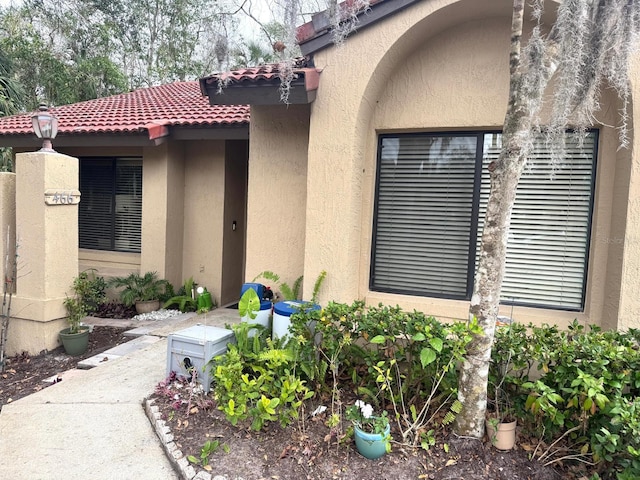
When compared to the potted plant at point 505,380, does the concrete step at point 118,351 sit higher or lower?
lower

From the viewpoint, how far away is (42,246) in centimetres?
568

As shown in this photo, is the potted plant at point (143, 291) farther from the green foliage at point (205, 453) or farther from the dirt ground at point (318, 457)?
the green foliage at point (205, 453)

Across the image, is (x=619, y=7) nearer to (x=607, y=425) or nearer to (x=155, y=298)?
(x=607, y=425)

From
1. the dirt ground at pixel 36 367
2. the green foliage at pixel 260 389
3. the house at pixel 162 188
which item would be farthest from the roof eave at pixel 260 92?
the dirt ground at pixel 36 367

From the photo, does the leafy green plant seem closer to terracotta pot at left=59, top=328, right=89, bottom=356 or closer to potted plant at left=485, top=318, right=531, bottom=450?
terracotta pot at left=59, top=328, right=89, bottom=356

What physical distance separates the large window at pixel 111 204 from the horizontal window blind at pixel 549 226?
7157mm

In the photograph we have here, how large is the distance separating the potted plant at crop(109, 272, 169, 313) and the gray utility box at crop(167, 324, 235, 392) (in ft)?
12.5

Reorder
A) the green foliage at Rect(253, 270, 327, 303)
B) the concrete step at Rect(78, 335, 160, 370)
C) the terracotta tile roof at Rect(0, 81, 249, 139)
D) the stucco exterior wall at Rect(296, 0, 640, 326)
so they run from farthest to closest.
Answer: the terracotta tile roof at Rect(0, 81, 249, 139), the green foliage at Rect(253, 270, 327, 303), the concrete step at Rect(78, 335, 160, 370), the stucco exterior wall at Rect(296, 0, 640, 326)

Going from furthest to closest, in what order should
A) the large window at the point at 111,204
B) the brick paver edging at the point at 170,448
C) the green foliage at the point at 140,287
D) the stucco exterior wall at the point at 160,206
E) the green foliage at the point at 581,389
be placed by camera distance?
the large window at the point at 111,204 < the stucco exterior wall at the point at 160,206 < the green foliage at the point at 140,287 < the brick paver edging at the point at 170,448 < the green foliage at the point at 581,389

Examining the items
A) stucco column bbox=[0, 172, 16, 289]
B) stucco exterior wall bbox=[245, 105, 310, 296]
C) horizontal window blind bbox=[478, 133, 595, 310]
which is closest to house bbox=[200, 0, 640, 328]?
horizontal window blind bbox=[478, 133, 595, 310]

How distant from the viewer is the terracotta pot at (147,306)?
7.79m

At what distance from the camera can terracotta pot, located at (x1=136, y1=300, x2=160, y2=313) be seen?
779cm

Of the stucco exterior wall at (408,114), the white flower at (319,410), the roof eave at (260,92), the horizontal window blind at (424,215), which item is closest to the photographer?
the white flower at (319,410)

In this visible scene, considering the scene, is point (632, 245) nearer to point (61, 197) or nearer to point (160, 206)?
point (61, 197)
